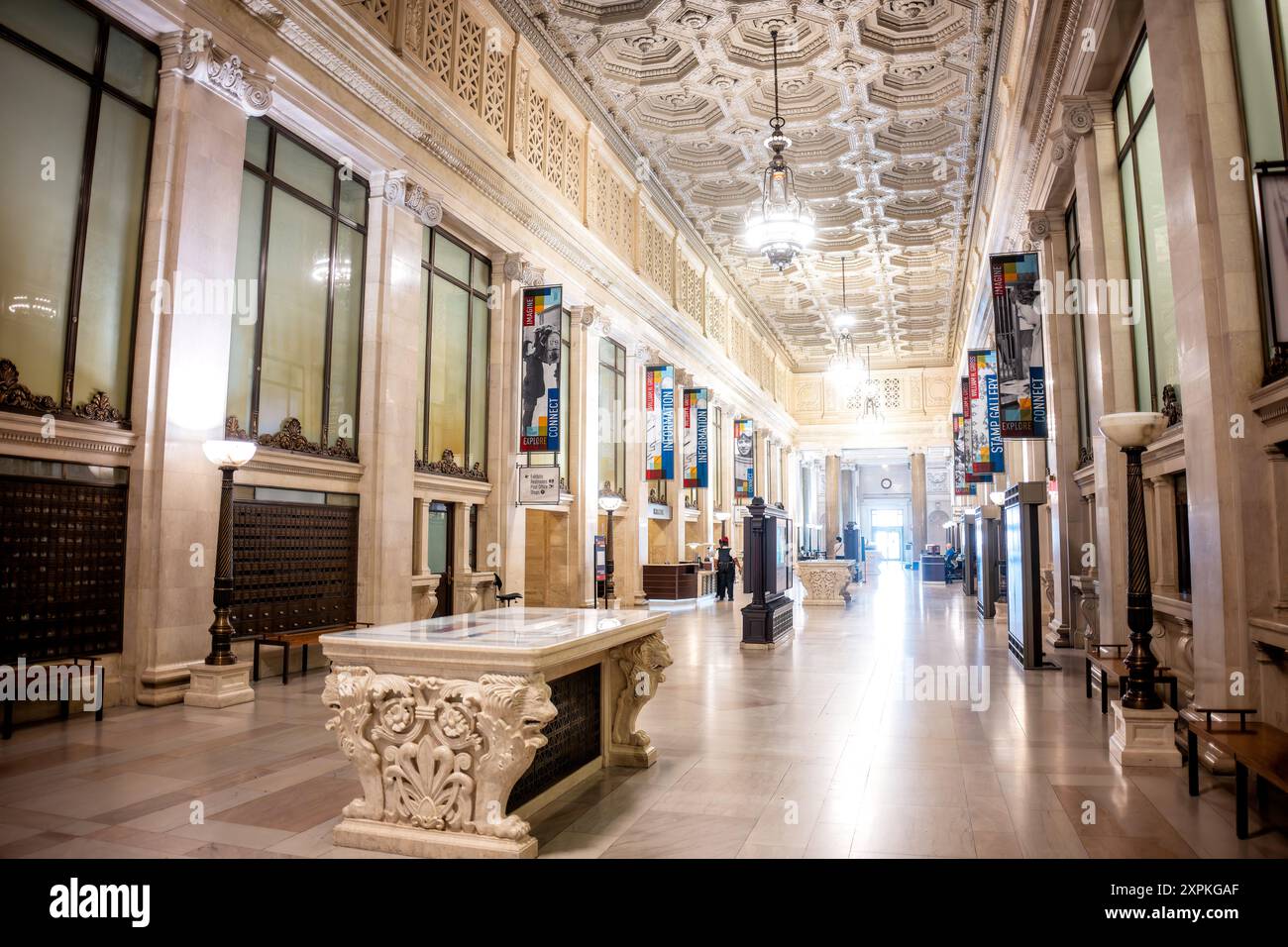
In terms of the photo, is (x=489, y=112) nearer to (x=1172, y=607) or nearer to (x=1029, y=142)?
(x=1029, y=142)

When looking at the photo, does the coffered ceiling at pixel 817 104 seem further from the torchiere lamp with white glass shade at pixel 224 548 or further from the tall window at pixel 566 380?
the torchiere lamp with white glass shade at pixel 224 548

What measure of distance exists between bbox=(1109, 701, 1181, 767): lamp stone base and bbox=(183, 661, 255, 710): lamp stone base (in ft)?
24.2

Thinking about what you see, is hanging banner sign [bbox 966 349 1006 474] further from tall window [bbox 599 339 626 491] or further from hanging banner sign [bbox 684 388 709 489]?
tall window [bbox 599 339 626 491]

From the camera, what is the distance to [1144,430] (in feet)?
18.7

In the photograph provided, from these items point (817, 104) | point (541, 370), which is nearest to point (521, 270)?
point (541, 370)

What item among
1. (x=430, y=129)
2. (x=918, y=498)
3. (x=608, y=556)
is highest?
(x=430, y=129)

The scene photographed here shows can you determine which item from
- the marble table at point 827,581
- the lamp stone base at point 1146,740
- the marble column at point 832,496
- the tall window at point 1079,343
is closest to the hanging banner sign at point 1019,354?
the tall window at point 1079,343

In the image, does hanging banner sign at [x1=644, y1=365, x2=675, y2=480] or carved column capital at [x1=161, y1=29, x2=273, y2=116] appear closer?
carved column capital at [x1=161, y1=29, x2=273, y2=116]

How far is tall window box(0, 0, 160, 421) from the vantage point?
6867mm

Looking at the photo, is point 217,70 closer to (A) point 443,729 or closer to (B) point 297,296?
(B) point 297,296

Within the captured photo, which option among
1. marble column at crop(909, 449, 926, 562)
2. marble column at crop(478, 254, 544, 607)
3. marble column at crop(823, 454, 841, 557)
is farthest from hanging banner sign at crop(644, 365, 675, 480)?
marble column at crop(909, 449, 926, 562)

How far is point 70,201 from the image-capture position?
7348mm

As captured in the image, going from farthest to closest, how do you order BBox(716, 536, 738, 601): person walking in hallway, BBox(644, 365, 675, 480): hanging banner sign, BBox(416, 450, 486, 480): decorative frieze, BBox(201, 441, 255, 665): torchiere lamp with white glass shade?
BBox(716, 536, 738, 601): person walking in hallway, BBox(644, 365, 675, 480): hanging banner sign, BBox(416, 450, 486, 480): decorative frieze, BBox(201, 441, 255, 665): torchiere lamp with white glass shade

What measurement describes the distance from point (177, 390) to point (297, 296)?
253 centimetres
